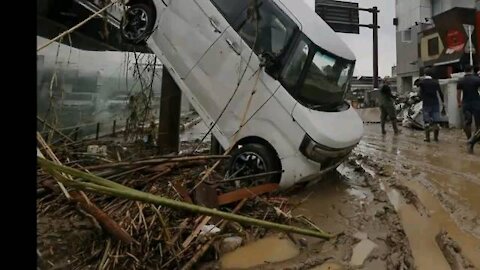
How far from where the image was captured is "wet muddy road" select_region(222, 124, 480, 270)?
3072 millimetres

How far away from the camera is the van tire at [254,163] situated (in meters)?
4.64

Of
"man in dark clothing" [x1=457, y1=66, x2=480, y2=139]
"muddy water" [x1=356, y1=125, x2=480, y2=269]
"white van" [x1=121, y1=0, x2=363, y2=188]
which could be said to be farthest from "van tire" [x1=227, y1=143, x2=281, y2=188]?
"man in dark clothing" [x1=457, y1=66, x2=480, y2=139]

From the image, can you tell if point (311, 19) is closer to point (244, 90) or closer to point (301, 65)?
point (301, 65)

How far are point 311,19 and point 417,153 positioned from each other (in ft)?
14.1

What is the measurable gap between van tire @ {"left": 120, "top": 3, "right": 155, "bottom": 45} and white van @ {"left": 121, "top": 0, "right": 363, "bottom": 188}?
0.76ft

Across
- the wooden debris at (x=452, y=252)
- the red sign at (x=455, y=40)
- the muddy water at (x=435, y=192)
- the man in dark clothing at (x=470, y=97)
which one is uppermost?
the red sign at (x=455, y=40)

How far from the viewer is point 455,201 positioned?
174 inches

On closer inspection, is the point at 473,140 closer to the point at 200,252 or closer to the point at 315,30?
the point at 315,30

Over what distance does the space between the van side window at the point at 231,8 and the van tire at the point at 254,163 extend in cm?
178

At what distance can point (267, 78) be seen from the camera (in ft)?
15.9

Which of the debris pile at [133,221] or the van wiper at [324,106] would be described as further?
the van wiper at [324,106]

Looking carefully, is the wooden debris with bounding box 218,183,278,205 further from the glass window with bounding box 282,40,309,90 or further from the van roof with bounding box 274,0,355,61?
the van roof with bounding box 274,0,355,61

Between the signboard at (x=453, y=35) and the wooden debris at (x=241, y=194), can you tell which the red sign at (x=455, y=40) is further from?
the wooden debris at (x=241, y=194)

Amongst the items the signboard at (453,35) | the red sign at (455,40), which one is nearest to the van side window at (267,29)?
the signboard at (453,35)
